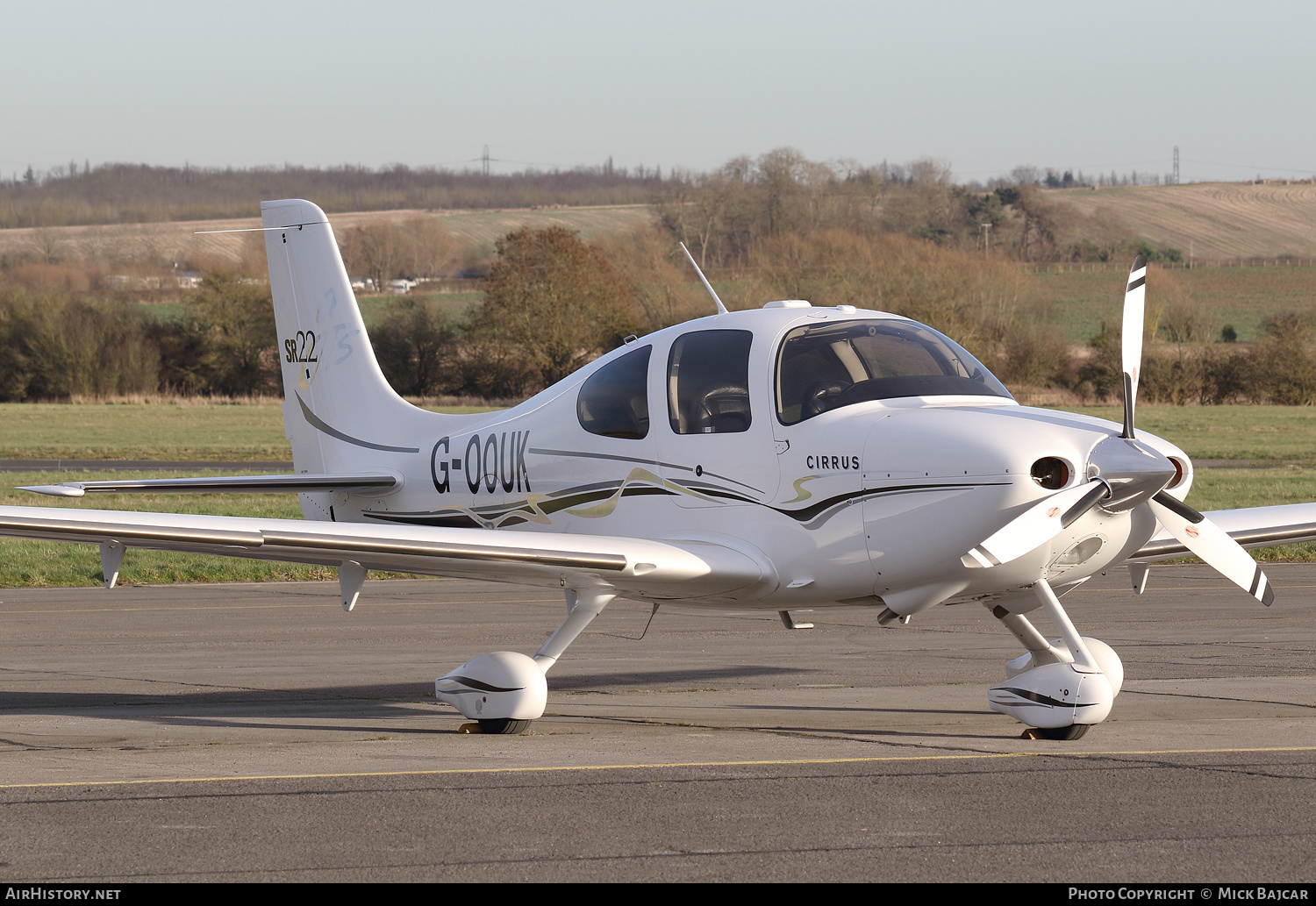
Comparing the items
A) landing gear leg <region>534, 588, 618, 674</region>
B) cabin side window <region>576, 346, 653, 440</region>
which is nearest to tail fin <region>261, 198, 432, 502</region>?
cabin side window <region>576, 346, 653, 440</region>

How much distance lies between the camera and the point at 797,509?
8.20 meters

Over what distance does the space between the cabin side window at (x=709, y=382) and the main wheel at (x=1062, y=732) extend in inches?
94.4

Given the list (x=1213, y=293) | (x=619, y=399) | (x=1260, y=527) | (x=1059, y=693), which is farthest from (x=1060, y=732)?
(x=1213, y=293)

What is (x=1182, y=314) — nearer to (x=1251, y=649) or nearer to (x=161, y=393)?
(x=161, y=393)

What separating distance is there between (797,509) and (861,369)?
36.2 inches

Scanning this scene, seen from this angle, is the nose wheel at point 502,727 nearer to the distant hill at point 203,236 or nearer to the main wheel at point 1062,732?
the main wheel at point 1062,732

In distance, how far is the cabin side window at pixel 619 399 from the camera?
898 centimetres

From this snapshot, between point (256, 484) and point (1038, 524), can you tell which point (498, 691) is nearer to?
point (256, 484)

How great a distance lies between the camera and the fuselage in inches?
297

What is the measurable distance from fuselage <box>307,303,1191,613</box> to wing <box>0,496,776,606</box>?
0.19 metres

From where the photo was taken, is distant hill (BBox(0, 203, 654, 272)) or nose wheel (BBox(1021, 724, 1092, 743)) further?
distant hill (BBox(0, 203, 654, 272))

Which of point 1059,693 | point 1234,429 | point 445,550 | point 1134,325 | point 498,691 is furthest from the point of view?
point 1234,429

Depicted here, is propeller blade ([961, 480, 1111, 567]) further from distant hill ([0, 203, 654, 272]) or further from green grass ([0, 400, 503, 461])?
distant hill ([0, 203, 654, 272])

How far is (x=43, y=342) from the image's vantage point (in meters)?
65.6
